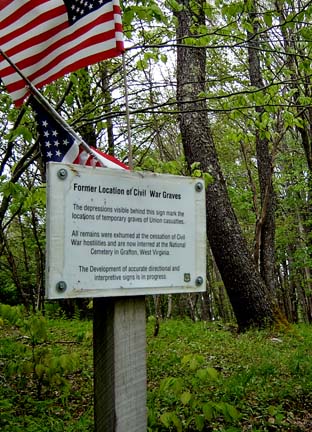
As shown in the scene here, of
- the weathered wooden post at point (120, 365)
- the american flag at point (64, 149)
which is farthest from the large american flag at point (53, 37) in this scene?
the weathered wooden post at point (120, 365)

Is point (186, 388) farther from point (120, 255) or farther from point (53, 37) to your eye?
point (53, 37)

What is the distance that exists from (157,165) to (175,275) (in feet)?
8.44

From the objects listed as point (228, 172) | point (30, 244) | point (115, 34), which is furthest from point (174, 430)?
point (228, 172)

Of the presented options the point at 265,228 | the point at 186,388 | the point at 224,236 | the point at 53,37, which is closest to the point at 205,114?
the point at 224,236

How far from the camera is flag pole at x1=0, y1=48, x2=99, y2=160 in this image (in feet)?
7.20

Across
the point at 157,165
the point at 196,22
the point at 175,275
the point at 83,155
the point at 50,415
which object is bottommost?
the point at 50,415

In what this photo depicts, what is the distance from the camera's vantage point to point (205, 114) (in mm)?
8336

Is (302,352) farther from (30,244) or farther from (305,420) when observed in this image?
(30,244)

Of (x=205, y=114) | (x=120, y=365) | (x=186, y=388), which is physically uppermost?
(x=205, y=114)

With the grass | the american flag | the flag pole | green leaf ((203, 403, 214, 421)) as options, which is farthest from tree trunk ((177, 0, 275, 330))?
the american flag

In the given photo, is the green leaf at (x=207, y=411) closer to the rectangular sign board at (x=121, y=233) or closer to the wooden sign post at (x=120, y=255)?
the wooden sign post at (x=120, y=255)

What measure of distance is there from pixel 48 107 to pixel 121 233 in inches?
28.5

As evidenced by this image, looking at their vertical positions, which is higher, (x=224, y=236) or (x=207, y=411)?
(x=224, y=236)

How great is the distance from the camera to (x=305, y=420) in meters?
4.15
